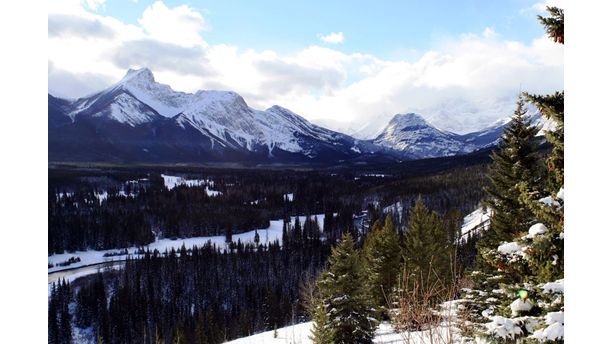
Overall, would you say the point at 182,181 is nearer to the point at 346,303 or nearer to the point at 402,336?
the point at 346,303

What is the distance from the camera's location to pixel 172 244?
104000 millimetres

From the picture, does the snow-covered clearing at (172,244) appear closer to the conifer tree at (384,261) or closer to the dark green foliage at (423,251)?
the conifer tree at (384,261)

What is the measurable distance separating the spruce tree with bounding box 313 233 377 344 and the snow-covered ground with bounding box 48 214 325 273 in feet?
263

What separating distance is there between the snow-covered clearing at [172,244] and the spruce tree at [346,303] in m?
77.9

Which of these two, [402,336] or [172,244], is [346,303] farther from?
[172,244]

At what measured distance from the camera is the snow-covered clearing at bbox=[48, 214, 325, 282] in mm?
89062

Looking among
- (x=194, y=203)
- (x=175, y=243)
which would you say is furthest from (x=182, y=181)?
(x=175, y=243)

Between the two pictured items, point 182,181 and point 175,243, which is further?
point 182,181

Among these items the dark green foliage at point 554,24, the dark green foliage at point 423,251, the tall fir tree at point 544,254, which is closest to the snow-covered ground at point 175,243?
the dark green foliage at point 423,251

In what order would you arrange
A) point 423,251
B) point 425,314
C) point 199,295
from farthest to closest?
point 199,295, point 423,251, point 425,314

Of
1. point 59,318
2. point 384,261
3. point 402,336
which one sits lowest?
point 59,318

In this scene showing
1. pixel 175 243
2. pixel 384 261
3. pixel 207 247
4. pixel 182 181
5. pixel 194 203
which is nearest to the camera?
pixel 384 261

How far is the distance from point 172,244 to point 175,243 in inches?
51.3

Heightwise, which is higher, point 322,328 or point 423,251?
point 423,251
